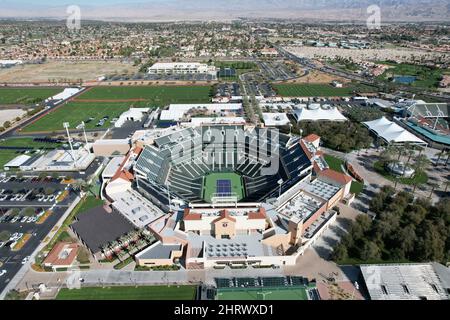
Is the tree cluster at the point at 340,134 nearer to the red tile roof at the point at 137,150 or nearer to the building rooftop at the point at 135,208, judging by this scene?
the red tile roof at the point at 137,150

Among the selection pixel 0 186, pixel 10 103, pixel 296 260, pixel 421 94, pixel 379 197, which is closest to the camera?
pixel 296 260

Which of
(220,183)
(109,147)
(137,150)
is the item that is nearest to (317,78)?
(220,183)

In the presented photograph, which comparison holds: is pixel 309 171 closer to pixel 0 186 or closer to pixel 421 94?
pixel 0 186

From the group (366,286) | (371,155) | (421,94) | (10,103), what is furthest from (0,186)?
(421,94)

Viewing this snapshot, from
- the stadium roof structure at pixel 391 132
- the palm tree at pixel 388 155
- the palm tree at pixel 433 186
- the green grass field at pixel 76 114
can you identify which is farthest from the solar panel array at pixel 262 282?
the green grass field at pixel 76 114

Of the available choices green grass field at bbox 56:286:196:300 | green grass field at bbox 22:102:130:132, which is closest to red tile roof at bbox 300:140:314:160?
green grass field at bbox 56:286:196:300

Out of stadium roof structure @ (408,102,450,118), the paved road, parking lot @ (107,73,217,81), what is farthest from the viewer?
parking lot @ (107,73,217,81)

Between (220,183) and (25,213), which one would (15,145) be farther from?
(220,183)

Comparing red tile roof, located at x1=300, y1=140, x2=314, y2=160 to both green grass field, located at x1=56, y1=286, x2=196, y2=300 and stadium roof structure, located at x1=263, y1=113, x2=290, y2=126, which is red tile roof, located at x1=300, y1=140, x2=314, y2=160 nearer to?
stadium roof structure, located at x1=263, y1=113, x2=290, y2=126
